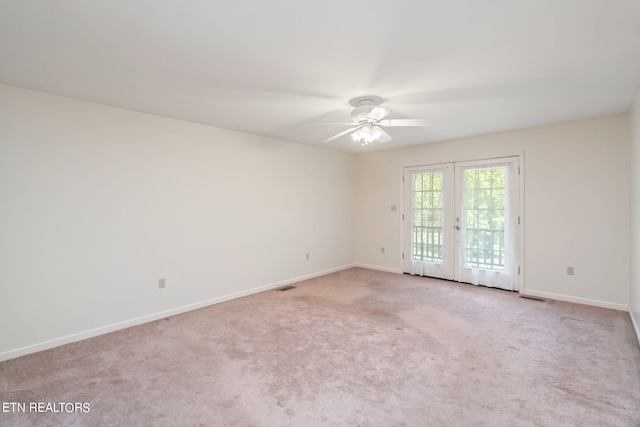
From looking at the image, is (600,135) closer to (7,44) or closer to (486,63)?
(486,63)

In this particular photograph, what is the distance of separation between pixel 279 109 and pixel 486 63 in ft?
6.62

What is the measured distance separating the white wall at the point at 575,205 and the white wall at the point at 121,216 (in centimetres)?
363

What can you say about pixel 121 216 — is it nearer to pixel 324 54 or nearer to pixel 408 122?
pixel 324 54

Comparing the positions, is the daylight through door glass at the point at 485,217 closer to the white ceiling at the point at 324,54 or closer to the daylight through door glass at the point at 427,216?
the daylight through door glass at the point at 427,216

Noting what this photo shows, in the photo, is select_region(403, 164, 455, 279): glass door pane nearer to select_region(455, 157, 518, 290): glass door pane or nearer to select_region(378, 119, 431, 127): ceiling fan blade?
select_region(455, 157, 518, 290): glass door pane

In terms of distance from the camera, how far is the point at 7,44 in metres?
2.00

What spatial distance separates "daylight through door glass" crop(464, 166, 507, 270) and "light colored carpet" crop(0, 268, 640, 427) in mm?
1098

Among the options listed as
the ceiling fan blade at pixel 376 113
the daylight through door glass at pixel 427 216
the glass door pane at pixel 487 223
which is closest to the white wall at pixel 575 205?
the glass door pane at pixel 487 223

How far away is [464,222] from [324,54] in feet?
12.8

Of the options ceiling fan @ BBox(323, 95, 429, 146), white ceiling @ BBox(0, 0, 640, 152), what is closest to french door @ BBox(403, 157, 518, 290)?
white ceiling @ BBox(0, 0, 640, 152)

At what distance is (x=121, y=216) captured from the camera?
3.27m

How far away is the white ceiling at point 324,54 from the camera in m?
1.67

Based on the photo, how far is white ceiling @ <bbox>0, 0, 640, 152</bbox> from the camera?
167 centimetres

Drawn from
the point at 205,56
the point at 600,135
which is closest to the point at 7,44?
the point at 205,56
